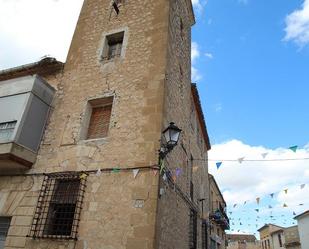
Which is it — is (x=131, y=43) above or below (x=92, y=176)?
above

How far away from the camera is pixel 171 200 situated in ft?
24.5

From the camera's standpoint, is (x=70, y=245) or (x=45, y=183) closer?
(x=70, y=245)

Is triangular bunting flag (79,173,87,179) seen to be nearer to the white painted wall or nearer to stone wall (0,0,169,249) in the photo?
stone wall (0,0,169,249)

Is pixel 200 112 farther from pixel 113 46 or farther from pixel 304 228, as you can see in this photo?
pixel 304 228

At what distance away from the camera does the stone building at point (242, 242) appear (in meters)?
47.6

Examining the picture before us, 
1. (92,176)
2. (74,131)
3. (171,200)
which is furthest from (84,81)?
(171,200)

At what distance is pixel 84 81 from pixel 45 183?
124 inches

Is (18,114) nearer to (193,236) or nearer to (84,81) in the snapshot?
(84,81)

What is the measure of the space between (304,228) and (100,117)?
1188 inches

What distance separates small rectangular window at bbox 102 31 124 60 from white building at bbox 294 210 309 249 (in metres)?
28.0

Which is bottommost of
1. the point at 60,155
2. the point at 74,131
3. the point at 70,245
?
the point at 70,245

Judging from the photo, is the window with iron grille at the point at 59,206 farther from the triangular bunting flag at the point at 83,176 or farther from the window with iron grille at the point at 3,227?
the window with iron grille at the point at 3,227

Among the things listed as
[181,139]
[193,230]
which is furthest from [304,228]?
[181,139]

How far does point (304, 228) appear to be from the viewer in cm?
3044
